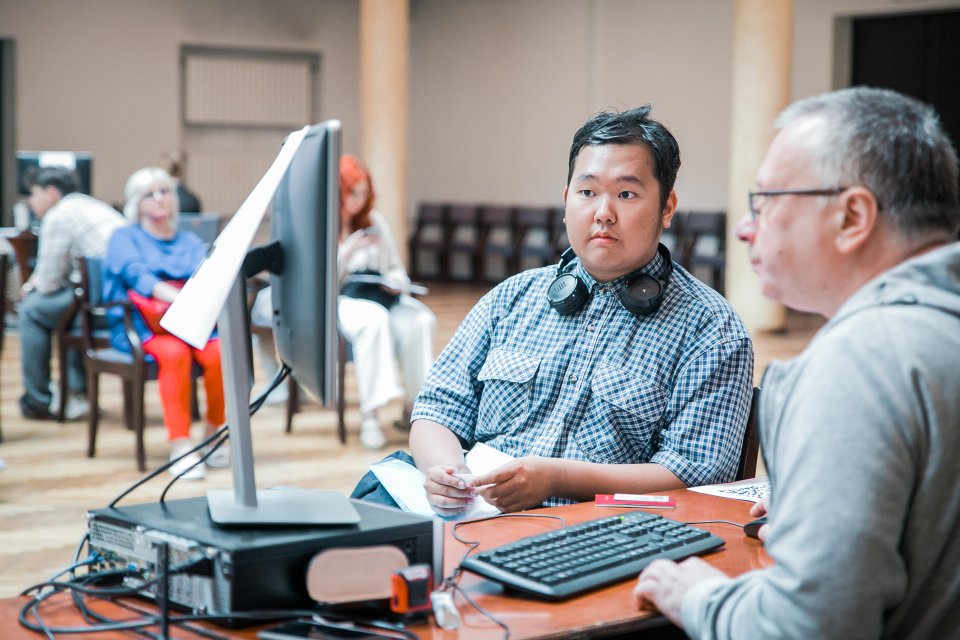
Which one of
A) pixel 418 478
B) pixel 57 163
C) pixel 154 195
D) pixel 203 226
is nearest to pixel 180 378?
pixel 154 195

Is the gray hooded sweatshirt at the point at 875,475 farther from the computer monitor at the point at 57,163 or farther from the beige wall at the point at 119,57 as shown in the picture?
the beige wall at the point at 119,57

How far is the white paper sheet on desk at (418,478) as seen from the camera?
2.15 m

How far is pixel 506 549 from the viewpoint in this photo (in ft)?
5.32

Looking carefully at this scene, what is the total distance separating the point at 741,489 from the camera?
2125mm

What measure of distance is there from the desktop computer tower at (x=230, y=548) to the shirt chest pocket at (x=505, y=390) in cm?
84

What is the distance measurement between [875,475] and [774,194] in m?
0.35

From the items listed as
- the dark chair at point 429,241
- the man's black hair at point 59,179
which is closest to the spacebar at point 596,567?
the man's black hair at point 59,179

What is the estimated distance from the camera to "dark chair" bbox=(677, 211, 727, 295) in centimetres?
1170

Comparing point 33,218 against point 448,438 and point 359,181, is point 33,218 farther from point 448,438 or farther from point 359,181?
point 448,438

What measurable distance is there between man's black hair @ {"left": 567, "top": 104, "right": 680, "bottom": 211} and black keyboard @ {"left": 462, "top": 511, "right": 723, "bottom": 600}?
850 millimetres

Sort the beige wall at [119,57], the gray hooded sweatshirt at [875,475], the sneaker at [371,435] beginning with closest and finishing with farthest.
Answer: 1. the gray hooded sweatshirt at [875,475]
2. the sneaker at [371,435]
3. the beige wall at [119,57]

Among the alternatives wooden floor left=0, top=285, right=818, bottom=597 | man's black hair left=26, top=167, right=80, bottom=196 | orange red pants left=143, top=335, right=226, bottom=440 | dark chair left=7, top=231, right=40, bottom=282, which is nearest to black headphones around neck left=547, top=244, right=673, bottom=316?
wooden floor left=0, top=285, right=818, bottom=597

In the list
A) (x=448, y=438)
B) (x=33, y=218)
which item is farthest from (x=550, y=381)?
(x=33, y=218)

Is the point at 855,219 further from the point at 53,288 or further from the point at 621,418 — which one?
the point at 53,288
